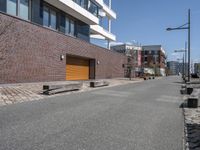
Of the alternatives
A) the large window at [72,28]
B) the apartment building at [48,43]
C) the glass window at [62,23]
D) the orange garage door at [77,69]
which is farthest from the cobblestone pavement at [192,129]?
the large window at [72,28]

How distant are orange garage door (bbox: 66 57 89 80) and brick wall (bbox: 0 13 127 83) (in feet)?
3.72

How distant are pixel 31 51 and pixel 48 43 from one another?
2.69m

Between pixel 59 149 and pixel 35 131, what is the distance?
1.45m

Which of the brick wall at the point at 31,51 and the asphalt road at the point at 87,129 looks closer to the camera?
the asphalt road at the point at 87,129

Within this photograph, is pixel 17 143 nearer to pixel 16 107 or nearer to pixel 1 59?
pixel 16 107

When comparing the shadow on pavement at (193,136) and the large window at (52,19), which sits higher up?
the large window at (52,19)

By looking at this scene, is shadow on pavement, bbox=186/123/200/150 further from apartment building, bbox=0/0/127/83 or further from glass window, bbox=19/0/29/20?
glass window, bbox=19/0/29/20

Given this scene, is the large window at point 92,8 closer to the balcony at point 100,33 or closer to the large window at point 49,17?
the balcony at point 100,33

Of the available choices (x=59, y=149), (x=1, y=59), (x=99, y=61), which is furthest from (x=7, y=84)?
(x=99, y=61)

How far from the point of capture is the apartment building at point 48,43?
59.0ft

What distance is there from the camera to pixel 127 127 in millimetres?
7273

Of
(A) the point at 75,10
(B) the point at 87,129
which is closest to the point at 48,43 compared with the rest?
(A) the point at 75,10

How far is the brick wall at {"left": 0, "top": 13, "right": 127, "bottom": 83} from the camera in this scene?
17.4 meters

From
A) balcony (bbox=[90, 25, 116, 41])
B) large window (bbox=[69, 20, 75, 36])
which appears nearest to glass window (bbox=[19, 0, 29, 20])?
large window (bbox=[69, 20, 75, 36])
